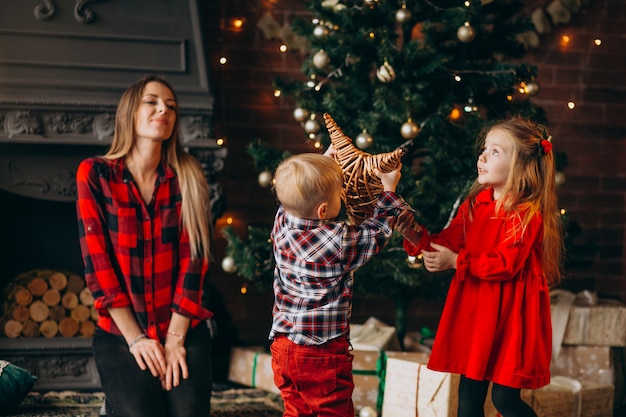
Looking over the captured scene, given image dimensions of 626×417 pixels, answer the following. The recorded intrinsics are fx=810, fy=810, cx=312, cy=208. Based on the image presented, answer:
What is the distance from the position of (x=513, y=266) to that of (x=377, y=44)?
1313 millimetres

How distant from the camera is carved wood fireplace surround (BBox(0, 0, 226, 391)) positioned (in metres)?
3.30

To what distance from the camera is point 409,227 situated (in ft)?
7.25

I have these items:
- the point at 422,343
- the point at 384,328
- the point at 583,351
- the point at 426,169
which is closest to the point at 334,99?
the point at 426,169

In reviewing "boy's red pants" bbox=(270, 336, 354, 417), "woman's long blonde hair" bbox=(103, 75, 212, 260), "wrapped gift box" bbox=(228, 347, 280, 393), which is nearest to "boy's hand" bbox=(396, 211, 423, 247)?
"boy's red pants" bbox=(270, 336, 354, 417)

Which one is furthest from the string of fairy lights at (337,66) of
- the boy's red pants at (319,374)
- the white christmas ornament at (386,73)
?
the boy's red pants at (319,374)

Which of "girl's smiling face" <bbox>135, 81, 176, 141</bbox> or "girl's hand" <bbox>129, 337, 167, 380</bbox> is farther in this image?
"girl's smiling face" <bbox>135, 81, 176, 141</bbox>

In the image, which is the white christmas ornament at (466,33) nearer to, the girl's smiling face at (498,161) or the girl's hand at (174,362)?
the girl's smiling face at (498,161)

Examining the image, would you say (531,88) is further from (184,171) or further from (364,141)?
(184,171)

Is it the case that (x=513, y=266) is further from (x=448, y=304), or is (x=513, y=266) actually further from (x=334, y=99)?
(x=334, y=99)

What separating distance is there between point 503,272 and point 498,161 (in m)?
0.31

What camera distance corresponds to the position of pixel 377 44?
3.19m

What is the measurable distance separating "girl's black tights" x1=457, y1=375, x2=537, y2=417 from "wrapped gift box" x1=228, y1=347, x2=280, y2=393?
1.29m

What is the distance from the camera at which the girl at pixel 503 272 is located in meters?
2.22

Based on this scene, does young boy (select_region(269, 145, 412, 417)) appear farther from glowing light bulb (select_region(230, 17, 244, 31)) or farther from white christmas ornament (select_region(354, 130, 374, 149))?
glowing light bulb (select_region(230, 17, 244, 31))
